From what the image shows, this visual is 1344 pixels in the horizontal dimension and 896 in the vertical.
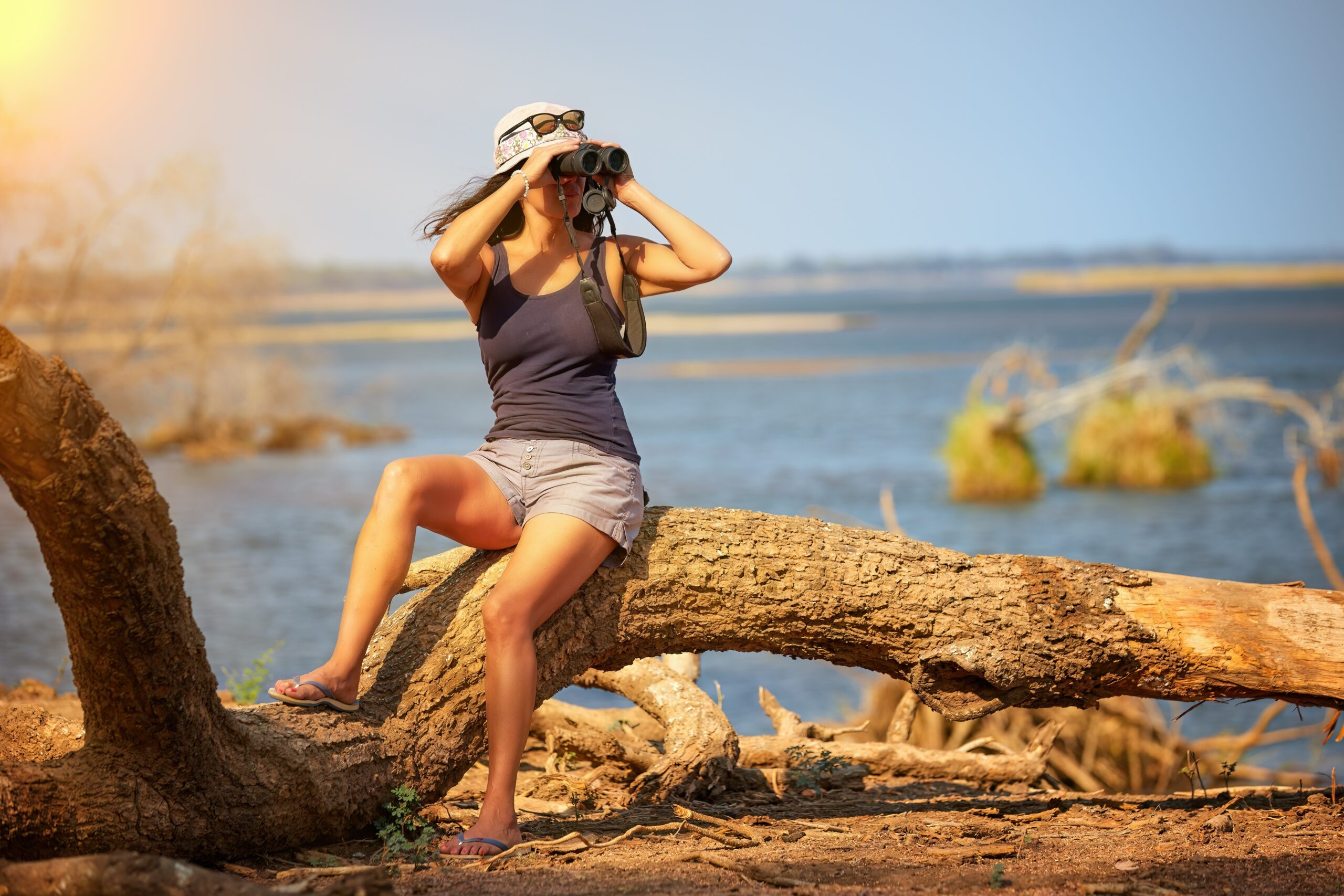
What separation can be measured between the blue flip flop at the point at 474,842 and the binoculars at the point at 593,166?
6.69 feet

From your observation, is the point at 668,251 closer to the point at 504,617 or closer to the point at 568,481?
the point at 568,481

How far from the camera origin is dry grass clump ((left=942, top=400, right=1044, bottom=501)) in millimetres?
19172

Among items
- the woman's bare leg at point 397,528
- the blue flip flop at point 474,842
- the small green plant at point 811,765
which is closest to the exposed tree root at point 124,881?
the blue flip flop at point 474,842

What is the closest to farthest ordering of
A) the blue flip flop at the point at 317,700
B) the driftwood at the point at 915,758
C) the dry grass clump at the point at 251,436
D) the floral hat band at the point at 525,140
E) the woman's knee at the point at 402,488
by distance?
the woman's knee at the point at 402,488 → the blue flip flop at the point at 317,700 → the floral hat band at the point at 525,140 → the driftwood at the point at 915,758 → the dry grass clump at the point at 251,436

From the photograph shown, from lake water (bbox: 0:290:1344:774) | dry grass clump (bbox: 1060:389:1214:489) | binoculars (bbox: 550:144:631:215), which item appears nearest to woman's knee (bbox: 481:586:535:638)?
binoculars (bbox: 550:144:631:215)

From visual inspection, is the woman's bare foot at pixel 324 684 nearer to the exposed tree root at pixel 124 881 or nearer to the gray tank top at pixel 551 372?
the gray tank top at pixel 551 372

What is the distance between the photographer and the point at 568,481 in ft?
12.7

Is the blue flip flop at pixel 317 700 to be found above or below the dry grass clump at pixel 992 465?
above

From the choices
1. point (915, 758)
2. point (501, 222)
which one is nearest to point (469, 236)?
point (501, 222)

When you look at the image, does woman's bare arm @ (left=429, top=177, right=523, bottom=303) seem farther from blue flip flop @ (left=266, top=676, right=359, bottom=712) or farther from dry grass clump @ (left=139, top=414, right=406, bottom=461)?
dry grass clump @ (left=139, top=414, right=406, bottom=461)

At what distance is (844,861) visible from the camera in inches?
142

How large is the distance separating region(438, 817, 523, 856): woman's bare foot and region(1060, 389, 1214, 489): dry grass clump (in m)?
17.6

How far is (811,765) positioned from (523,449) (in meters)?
2.11

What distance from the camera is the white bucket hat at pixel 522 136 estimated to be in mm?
4082
